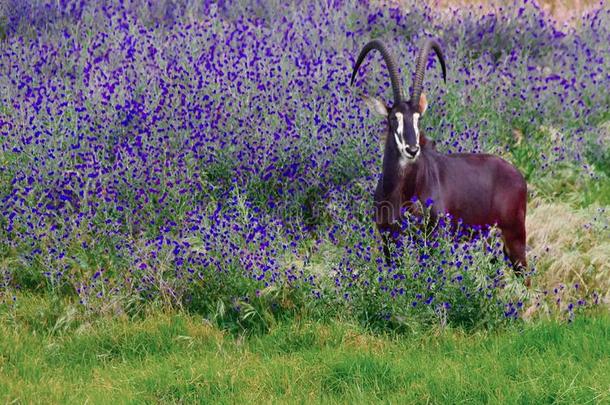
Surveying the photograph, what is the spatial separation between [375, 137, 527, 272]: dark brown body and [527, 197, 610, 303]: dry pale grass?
0.29 m

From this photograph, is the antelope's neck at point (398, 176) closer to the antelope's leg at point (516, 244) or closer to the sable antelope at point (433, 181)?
the sable antelope at point (433, 181)

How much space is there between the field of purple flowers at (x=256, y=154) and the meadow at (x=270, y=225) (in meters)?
A: 0.02

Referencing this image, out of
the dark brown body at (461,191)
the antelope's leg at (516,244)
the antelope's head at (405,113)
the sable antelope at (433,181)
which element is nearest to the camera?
the antelope's head at (405,113)

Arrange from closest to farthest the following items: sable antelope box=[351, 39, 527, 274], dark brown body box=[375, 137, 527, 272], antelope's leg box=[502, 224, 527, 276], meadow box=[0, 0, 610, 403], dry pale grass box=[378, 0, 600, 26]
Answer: meadow box=[0, 0, 610, 403] → sable antelope box=[351, 39, 527, 274] → dark brown body box=[375, 137, 527, 272] → antelope's leg box=[502, 224, 527, 276] → dry pale grass box=[378, 0, 600, 26]

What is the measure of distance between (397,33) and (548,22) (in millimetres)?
1923

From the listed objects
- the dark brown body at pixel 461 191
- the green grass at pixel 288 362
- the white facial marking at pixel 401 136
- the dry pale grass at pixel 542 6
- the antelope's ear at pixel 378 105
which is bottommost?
the green grass at pixel 288 362

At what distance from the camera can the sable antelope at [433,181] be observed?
5762mm

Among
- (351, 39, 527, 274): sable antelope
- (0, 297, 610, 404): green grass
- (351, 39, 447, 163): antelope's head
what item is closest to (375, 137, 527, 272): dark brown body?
(351, 39, 527, 274): sable antelope

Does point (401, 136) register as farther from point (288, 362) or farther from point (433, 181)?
point (288, 362)

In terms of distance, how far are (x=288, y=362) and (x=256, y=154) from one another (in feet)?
7.46

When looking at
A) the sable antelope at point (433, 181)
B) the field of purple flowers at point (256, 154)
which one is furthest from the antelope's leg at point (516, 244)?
the field of purple flowers at point (256, 154)

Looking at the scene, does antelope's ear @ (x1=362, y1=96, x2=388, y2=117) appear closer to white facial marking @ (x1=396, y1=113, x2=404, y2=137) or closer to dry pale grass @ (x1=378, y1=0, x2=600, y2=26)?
white facial marking @ (x1=396, y1=113, x2=404, y2=137)

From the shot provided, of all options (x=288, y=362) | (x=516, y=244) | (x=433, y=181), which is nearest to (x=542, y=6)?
(x=516, y=244)

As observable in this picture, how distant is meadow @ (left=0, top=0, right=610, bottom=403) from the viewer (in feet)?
17.1
